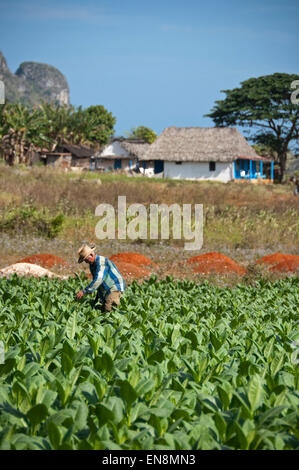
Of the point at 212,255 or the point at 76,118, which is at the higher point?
the point at 76,118

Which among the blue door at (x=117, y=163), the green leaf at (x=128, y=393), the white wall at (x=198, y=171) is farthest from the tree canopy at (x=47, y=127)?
the green leaf at (x=128, y=393)

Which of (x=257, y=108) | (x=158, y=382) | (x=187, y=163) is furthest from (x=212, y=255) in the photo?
(x=257, y=108)

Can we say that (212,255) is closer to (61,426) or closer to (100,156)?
(61,426)

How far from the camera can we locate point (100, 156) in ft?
200

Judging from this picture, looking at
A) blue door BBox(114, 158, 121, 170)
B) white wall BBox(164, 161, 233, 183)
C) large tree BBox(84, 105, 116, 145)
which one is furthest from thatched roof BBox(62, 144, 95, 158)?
white wall BBox(164, 161, 233, 183)

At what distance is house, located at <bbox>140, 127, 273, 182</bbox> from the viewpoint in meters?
49.2

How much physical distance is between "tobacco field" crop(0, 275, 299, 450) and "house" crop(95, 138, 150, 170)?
172 feet

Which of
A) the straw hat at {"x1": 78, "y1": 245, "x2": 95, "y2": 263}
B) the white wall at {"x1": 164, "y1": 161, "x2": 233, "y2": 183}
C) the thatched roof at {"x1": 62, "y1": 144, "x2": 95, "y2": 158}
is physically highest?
the thatched roof at {"x1": 62, "y1": 144, "x2": 95, "y2": 158}

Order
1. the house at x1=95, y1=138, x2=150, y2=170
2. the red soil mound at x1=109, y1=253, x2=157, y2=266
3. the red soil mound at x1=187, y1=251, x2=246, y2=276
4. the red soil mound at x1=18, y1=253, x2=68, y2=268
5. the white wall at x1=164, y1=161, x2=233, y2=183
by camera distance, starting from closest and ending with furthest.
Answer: the red soil mound at x1=187, y1=251, x2=246, y2=276
the red soil mound at x1=18, y1=253, x2=68, y2=268
the red soil mound at x1=109, y1=253, x2=157, y2=266
the white wall at x1=164, y1=161, x2=233, y2=183
the house at x1=95, y1=138, x2=150, y2=170

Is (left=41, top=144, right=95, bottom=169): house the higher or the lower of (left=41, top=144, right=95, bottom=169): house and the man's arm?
the higher

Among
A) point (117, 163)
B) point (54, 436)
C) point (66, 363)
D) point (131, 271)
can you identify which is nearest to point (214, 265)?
point (131, 271)

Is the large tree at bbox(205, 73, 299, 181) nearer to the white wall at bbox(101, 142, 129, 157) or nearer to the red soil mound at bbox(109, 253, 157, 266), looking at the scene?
the white wall at bbox(101, 142, 129, 157)

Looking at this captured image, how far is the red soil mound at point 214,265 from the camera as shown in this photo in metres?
14.4
